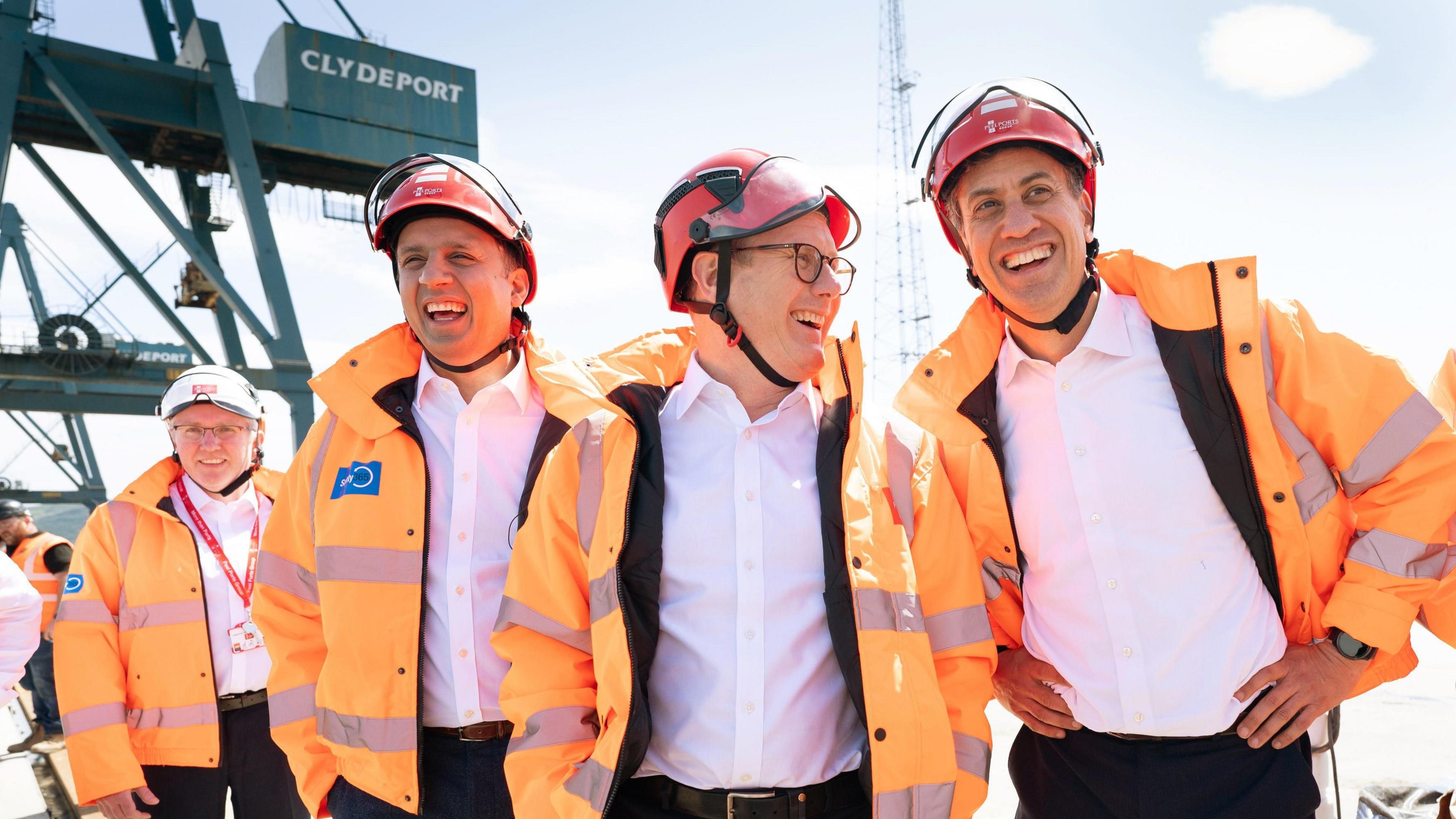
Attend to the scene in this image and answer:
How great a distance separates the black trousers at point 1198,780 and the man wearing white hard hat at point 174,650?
3.51 metres

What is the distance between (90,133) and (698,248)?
69.7ft

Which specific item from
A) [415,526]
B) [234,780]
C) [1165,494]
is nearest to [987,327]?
[1165,494]

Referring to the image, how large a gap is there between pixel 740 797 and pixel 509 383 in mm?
1636

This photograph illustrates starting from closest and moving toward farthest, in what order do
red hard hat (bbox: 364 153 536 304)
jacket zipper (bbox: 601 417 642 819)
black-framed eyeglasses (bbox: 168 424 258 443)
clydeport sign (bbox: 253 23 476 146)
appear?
1. jacket zipper (bbox: 601 417 642 819)
2. red hard hat (bbox: 364 153 536 304)
3. black-framed eyeglasses (bbox: 168 424 258 443)
4. clydeport sign (bbox: 253 23 476 146)

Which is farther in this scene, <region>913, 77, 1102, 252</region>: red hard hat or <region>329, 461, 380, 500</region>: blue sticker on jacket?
<region>329, 461, 380, 500</region>: blue sticker on jacket

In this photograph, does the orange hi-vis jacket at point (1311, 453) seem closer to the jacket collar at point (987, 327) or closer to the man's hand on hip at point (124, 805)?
the jacket collar at point (987, 327)

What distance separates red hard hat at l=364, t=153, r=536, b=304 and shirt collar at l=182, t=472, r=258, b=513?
77.8 inches

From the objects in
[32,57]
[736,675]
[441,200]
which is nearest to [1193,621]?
[736,675]

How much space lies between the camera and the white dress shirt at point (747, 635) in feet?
7.09

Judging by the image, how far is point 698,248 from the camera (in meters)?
2.57

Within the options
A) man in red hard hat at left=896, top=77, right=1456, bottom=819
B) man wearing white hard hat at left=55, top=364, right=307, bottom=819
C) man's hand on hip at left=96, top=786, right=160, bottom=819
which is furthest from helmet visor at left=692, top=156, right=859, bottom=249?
man's hand on hip at left=96, top=786, right=160, bottom=819

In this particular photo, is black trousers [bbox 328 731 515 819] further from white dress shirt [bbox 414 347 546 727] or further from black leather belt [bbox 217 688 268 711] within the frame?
black leather belt [bbox 217 688 268 711]

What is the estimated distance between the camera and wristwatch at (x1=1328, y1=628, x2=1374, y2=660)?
2.33 meters

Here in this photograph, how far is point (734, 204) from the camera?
2455 millimetres
